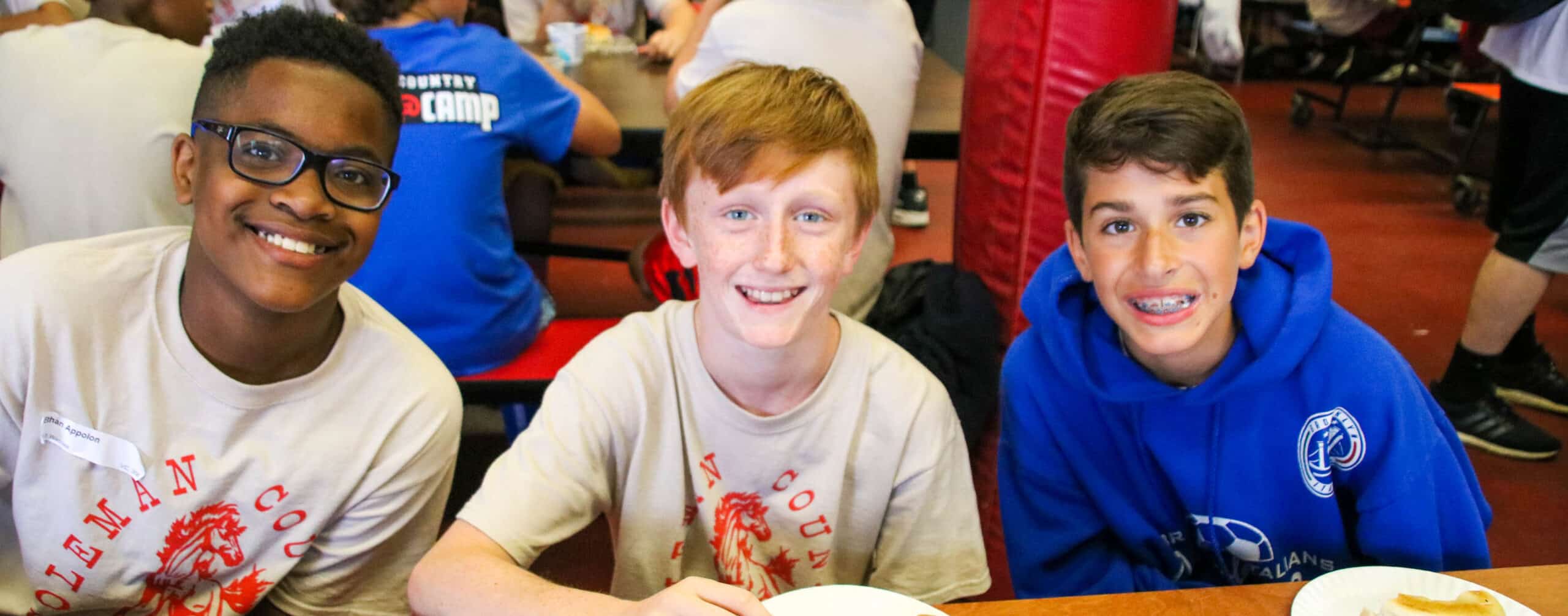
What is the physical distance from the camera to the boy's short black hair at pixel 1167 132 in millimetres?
1318

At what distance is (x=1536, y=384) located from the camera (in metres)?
3.02

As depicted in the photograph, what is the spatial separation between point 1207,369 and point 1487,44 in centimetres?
187

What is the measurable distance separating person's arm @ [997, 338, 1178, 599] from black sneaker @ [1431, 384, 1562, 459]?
5.82 ft

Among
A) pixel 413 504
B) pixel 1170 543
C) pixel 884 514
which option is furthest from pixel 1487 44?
pixel 413 504

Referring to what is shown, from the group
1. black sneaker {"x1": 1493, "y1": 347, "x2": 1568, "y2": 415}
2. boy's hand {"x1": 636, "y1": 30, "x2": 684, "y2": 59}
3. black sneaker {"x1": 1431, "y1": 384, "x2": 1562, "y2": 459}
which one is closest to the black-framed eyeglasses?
boy's hand {"x1": 636, "y1": 30, "x2": 684, "y2": 59}

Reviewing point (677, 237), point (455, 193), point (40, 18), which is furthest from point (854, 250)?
point (40, 18)

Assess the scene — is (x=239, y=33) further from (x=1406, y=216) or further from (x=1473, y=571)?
(x=1406, y=216)

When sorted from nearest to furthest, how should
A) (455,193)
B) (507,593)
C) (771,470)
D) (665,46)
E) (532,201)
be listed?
(507,593) → (771,470) → (455,193) → (532,201) → (665,46)

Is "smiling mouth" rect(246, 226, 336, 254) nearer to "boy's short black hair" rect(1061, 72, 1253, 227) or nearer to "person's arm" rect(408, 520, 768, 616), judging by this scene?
"person's arm" rect(408, 520, 768, 616)

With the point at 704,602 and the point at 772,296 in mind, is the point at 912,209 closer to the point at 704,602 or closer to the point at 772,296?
the point at 772,296

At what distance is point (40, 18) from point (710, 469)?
1968 millimetres

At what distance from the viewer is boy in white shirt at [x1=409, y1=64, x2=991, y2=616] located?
47.6 inches

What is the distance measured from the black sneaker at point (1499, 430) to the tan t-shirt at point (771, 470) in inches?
83.1

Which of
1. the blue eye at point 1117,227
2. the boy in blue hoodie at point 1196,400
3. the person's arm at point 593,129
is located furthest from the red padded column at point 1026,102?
the person's arm at point 593,129
